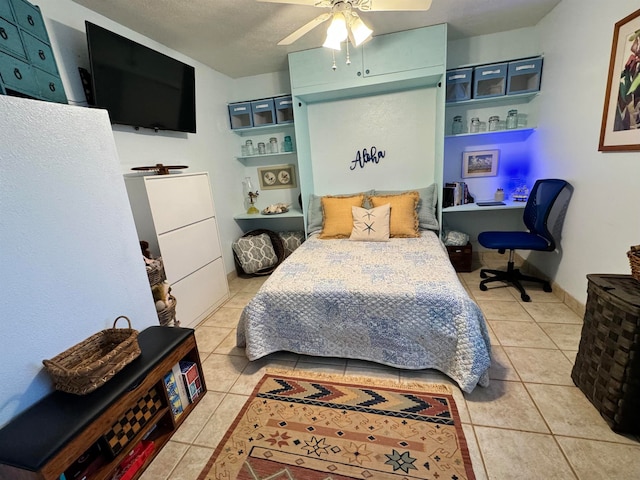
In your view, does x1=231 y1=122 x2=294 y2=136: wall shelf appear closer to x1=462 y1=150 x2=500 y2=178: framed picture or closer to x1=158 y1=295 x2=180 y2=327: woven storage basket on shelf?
x1=462 y1=150 x2=500 y2=178: framed picture

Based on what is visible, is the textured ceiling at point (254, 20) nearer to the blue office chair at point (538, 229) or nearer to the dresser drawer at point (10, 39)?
the dresser drawer at point (10, 39)

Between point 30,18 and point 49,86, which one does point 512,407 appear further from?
point 30,18

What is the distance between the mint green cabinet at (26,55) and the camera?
1440 mm

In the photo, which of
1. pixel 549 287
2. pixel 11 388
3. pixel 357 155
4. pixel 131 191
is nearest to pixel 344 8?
pixel 357 155

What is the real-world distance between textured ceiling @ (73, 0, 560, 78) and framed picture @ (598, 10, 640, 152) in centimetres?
94

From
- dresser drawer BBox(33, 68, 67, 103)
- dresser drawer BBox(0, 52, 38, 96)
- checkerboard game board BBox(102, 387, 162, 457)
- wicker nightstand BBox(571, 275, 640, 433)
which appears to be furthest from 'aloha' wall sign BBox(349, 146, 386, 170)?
checkerboard game board BBox(102, 387, 162, 457)

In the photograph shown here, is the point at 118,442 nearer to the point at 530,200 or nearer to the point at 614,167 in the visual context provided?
the point at 614,167

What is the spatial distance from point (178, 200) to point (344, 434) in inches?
78.8

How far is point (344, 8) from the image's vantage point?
5.85 ft

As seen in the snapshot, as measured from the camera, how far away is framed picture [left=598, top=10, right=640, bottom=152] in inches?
64.8

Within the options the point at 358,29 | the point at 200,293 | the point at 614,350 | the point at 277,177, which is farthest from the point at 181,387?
the point at 277,177

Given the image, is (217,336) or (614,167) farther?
(217,336)

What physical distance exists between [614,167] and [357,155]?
2.16m

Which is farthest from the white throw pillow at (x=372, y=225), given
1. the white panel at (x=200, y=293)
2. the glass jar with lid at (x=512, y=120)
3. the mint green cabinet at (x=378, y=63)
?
the glass jar with lid at (x=512, y=120)
